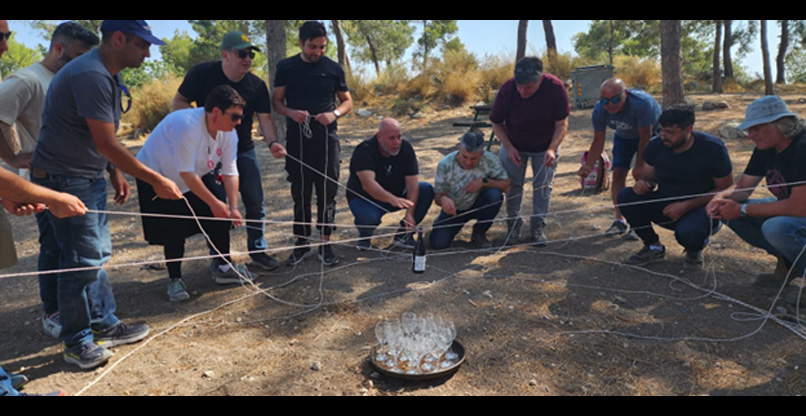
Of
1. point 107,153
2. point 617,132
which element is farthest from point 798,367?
point 107,153

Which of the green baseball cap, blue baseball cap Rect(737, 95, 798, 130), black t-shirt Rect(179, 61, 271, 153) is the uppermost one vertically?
the green baseball cap

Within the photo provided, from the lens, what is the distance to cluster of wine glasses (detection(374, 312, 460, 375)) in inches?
111

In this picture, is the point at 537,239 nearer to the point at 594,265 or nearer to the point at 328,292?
the point at 594,265

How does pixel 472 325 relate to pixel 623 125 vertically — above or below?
Answer: below

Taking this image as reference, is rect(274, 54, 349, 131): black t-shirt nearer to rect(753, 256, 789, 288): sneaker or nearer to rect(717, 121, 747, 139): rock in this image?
rect(753, 256, 789, 288): sneaker

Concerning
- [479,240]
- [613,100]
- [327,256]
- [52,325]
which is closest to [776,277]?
[613,100]

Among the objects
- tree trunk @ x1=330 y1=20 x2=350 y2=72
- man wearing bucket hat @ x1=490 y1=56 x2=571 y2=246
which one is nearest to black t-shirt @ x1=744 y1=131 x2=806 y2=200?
man wearing bucket hat @ x1=490 y1=56 x2=571 y2=246

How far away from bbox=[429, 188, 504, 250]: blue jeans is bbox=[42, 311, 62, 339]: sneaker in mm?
3084

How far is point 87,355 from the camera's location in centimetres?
294

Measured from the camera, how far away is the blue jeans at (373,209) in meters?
4.98

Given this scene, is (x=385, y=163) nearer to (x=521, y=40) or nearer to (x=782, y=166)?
(x=782, y=166)

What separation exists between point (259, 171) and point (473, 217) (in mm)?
2094

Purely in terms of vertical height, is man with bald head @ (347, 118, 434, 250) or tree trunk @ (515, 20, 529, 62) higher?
tree trunk @ (515, 20, 529, 62)

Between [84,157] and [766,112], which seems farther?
[766,112]
